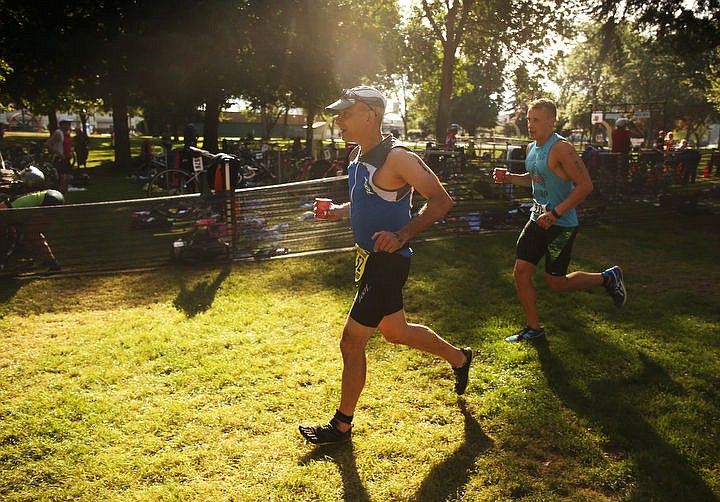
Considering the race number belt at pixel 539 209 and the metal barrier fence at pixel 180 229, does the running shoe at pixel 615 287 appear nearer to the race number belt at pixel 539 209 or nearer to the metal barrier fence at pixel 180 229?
the race number belt at pixel 539 209

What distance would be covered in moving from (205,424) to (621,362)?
3.40 meters

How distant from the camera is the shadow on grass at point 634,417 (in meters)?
2.93

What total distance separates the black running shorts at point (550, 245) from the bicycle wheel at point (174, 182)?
864 centimetres

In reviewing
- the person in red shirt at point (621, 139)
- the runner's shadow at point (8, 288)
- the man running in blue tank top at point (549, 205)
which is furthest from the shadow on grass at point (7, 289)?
the person in red shirt at point (621, 139)

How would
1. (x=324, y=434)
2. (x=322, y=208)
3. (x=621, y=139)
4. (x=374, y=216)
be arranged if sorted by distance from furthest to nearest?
(x=621, y=139) < (x=322, y=208) < (x=324, y=434) < (x=374, y=216)

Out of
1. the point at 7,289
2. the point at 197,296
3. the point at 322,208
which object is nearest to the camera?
the point at 322,208

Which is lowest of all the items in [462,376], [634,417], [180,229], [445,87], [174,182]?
[634,417]

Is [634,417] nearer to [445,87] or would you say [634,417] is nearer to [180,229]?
[180,229]

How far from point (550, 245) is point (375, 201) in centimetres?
221

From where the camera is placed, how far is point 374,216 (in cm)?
323

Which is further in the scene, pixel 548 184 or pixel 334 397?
pixel 548 184

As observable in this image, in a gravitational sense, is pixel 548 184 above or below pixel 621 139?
below

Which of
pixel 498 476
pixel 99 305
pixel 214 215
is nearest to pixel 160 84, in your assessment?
pixel 214 215

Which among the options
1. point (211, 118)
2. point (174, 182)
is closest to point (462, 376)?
point (174, 182)
